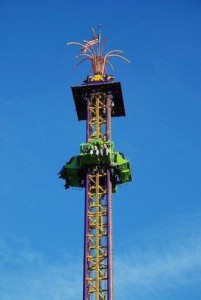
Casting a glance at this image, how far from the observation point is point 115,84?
86.2 meters

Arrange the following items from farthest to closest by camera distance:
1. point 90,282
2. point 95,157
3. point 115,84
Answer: point 115,84, point 95,157, point 90,282

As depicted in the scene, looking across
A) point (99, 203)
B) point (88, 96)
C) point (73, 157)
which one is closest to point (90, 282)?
point (99, 203)

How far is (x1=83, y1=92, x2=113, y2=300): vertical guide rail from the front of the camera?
75.1 m

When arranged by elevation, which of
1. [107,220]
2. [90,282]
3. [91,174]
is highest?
[91,174]

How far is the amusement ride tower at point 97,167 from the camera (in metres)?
76.2

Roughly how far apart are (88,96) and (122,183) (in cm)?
979

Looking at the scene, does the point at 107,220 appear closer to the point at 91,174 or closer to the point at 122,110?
the point at 91,174

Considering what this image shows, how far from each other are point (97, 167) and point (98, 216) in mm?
4999

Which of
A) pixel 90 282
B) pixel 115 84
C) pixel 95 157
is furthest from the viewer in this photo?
pixel 115 84

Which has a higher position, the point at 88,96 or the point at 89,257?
the point at 88,96

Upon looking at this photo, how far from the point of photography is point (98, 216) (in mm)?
79062

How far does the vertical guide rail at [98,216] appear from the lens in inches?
2958

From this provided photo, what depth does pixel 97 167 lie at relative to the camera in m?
81.5

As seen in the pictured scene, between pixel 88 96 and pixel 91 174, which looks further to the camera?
pixel 88 96
